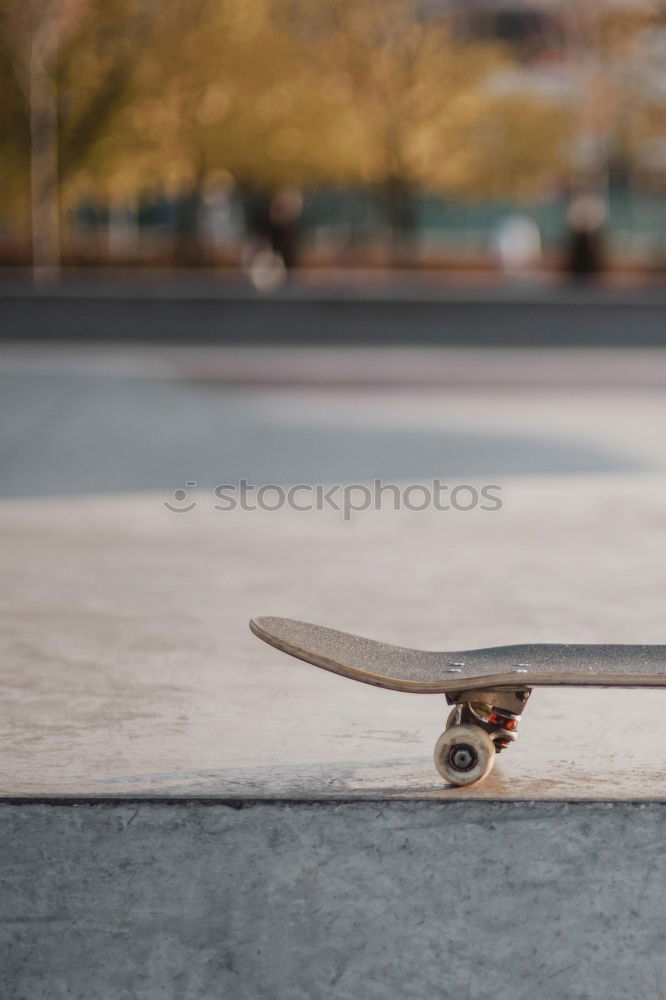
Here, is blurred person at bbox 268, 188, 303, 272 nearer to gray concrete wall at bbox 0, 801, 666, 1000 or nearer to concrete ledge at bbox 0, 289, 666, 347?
concrete ledge at bbox 0, 289, 666, 347

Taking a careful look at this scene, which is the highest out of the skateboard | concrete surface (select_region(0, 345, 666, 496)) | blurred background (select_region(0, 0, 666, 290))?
blurred background (select_region(0, 0, 666, 290))

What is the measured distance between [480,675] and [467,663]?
13cm

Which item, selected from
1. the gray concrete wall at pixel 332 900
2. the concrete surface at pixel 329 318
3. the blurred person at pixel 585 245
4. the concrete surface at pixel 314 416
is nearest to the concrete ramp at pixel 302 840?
the gray concrete wall at pixel 332 900

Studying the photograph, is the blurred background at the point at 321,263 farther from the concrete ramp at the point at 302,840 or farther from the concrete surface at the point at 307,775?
the concrete ramp at the point at 302,840

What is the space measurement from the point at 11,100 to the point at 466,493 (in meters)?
15.8

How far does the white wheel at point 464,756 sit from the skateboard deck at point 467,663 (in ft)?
0.32

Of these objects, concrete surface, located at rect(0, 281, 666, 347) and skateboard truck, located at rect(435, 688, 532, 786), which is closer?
skateboard truck, located at rect(435, 688, 532, 786)

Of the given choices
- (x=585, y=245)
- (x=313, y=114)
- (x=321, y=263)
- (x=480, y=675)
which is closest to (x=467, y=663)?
(x=480, y=675)

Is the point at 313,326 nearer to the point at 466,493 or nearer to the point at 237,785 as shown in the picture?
the point at 466,493

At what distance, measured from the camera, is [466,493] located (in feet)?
21.5

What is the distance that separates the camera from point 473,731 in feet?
8.18

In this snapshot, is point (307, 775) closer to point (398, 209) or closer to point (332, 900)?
point (332, 900)

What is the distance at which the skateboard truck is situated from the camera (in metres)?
2.47

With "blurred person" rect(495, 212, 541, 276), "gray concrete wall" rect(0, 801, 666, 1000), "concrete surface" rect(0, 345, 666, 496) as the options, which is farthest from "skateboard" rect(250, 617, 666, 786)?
"blurred person" rect(495, 212, 541, 276)
